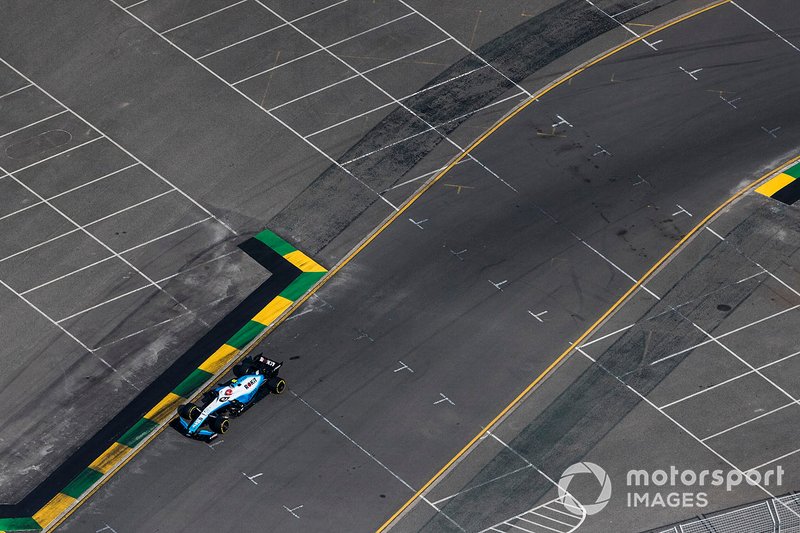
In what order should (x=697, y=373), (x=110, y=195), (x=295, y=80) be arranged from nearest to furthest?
1. (x=697, y=373)
2. (x=110, y=195)
3. (x=295, y=80)

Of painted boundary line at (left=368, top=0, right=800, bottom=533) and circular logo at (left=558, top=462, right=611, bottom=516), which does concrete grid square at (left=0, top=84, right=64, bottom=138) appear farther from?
circular logo at (left=558, top=462, right=611, bottom=516)

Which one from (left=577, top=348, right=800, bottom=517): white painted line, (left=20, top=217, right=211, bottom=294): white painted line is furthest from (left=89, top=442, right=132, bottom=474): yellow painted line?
(left=577, top=348, right=800, bottom=517): white painted line

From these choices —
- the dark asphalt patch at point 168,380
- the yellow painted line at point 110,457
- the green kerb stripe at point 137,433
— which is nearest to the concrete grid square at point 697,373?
the dark asphalt patch at point 168,380

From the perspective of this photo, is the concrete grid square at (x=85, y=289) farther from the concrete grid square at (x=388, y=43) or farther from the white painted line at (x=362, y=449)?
the concrete grid square at (x=388, y=43)

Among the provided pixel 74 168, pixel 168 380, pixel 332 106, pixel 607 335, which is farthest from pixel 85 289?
pixel 607 335

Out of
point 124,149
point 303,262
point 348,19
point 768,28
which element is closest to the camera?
point 303,262

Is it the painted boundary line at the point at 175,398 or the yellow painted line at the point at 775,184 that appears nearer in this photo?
the painted boundary line at the point at 175,398

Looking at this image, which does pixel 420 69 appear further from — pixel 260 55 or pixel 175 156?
pixel 175 156

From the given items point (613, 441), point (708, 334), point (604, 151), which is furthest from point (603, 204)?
point (613, 441)
